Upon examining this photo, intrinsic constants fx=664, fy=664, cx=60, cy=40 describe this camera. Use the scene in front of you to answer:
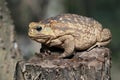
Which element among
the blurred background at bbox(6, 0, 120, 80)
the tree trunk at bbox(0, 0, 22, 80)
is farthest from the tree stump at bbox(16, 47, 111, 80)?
the blurred background at bbox(6, 0, 120, 80)

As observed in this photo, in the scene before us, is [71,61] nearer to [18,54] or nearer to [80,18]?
[80,18]

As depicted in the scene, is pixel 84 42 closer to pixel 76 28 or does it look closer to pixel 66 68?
pixel 76 28

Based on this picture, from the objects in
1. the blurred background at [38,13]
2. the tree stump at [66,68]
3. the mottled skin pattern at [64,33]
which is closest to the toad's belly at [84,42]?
the mottled skin pattern at [64,33]

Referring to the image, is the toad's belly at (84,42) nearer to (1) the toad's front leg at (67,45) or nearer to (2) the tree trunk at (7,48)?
(1) the toad's front leg at (67,45)

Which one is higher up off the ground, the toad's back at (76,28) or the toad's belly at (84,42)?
the toad's back at (76,28)

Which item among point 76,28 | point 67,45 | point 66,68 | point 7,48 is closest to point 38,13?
point 7,48

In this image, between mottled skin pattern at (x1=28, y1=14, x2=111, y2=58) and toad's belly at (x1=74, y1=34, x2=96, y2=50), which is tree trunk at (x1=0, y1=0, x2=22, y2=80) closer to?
mottled skin pattern at (x1=28, y1=14, x2=111, y2=58)

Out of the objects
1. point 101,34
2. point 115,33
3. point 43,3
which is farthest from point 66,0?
point 101,34
